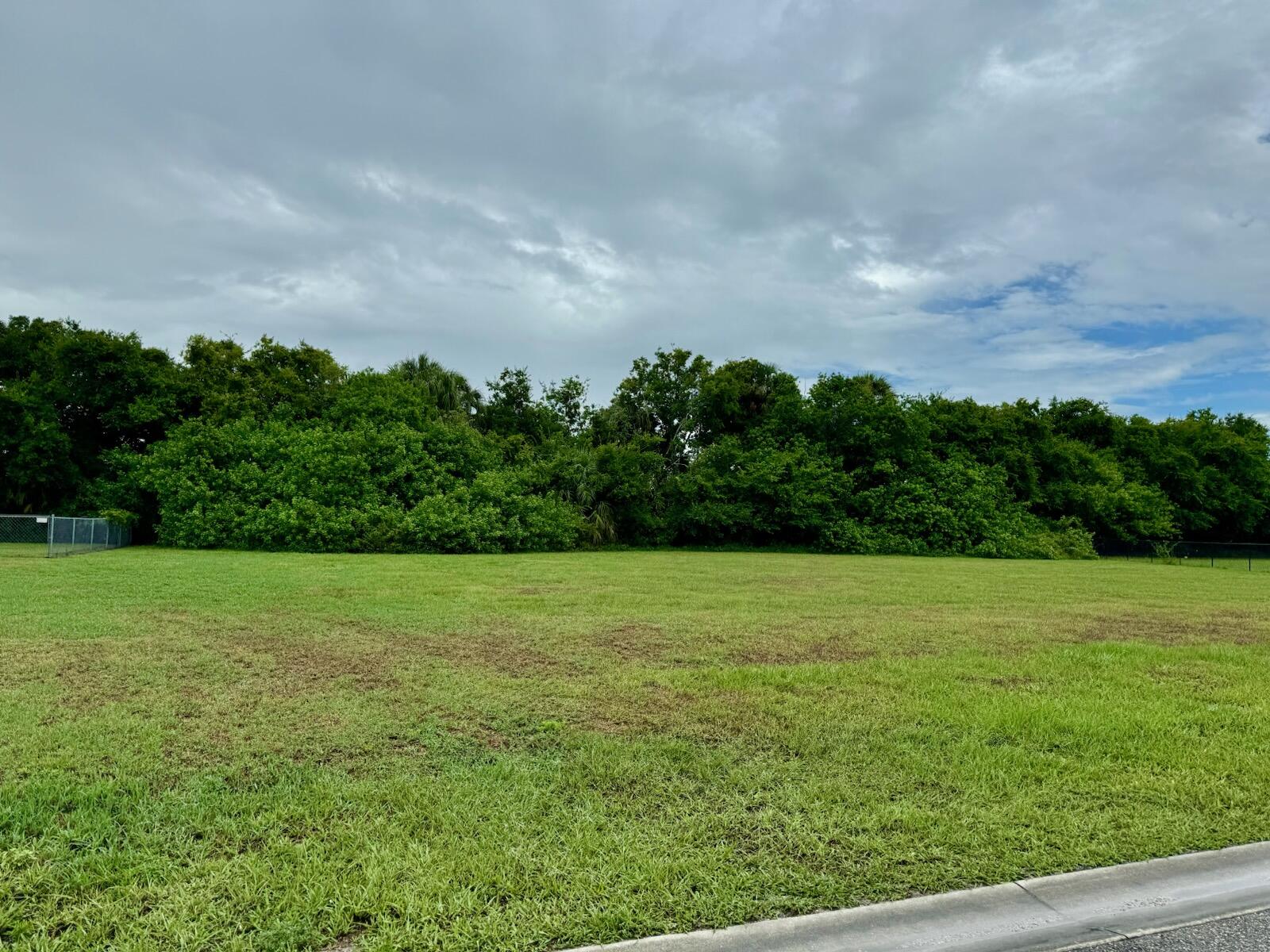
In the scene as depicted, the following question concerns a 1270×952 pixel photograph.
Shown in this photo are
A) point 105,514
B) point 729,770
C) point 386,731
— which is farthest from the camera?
point 105,514

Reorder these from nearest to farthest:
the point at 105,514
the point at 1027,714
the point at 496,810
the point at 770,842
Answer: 1. the point at 770,842
2. the point at 496,810
3. the point at 1027,714
4. the point at 105,514

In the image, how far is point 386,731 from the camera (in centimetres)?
414

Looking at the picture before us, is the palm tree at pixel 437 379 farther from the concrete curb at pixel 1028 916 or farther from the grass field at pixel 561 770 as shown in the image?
the concrete curb at pixel 1028 916

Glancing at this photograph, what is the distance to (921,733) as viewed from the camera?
423 cm

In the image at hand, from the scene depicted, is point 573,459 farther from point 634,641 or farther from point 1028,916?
point 1028,916

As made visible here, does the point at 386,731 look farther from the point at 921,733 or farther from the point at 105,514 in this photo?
the point at 105,514

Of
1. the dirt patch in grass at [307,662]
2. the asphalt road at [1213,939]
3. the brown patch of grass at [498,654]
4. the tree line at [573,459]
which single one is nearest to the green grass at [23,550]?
the tree line at [573,459]

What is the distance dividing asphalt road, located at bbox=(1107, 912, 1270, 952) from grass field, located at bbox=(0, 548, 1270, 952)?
397mm

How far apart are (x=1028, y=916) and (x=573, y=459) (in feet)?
77.0

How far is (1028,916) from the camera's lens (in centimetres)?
243

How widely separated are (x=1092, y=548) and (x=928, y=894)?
98.0 feet

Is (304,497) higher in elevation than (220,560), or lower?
higher

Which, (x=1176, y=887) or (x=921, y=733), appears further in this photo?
(x=921, y=733)

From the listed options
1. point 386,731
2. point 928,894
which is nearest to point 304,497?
point 386,731
